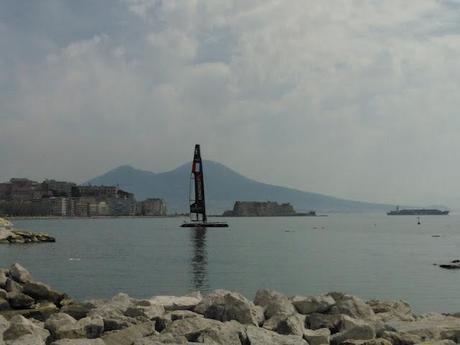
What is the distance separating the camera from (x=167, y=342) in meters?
10.2

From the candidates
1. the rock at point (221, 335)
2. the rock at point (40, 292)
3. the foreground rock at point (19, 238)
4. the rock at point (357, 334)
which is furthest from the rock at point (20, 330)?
the foreground rock at point (19, 238)

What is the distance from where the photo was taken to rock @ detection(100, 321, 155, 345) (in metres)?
10.8

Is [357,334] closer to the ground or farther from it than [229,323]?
closer to the ground

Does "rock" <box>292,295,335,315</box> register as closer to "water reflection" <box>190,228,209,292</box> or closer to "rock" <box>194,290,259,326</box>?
"rock" <box>194,290,259,326</box>

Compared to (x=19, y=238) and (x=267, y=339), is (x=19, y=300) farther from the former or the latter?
(x=19, y=238)

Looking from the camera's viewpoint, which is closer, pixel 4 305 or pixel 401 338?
pixel 401 338

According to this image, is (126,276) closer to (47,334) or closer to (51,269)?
(51,269)

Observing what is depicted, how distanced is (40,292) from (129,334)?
7445mm

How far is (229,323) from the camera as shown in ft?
36.9

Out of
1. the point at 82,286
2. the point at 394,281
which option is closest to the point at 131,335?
the point at 82,286

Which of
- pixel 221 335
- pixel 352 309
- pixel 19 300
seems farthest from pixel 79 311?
pixel 352 309

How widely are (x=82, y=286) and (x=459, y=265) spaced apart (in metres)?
23.2

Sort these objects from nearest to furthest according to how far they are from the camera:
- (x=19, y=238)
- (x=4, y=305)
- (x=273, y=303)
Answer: (x=273, y=303)
(x=4, y=305)
(x=19, y=238)

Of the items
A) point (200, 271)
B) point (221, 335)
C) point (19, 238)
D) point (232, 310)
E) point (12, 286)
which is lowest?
point (200, 271)
